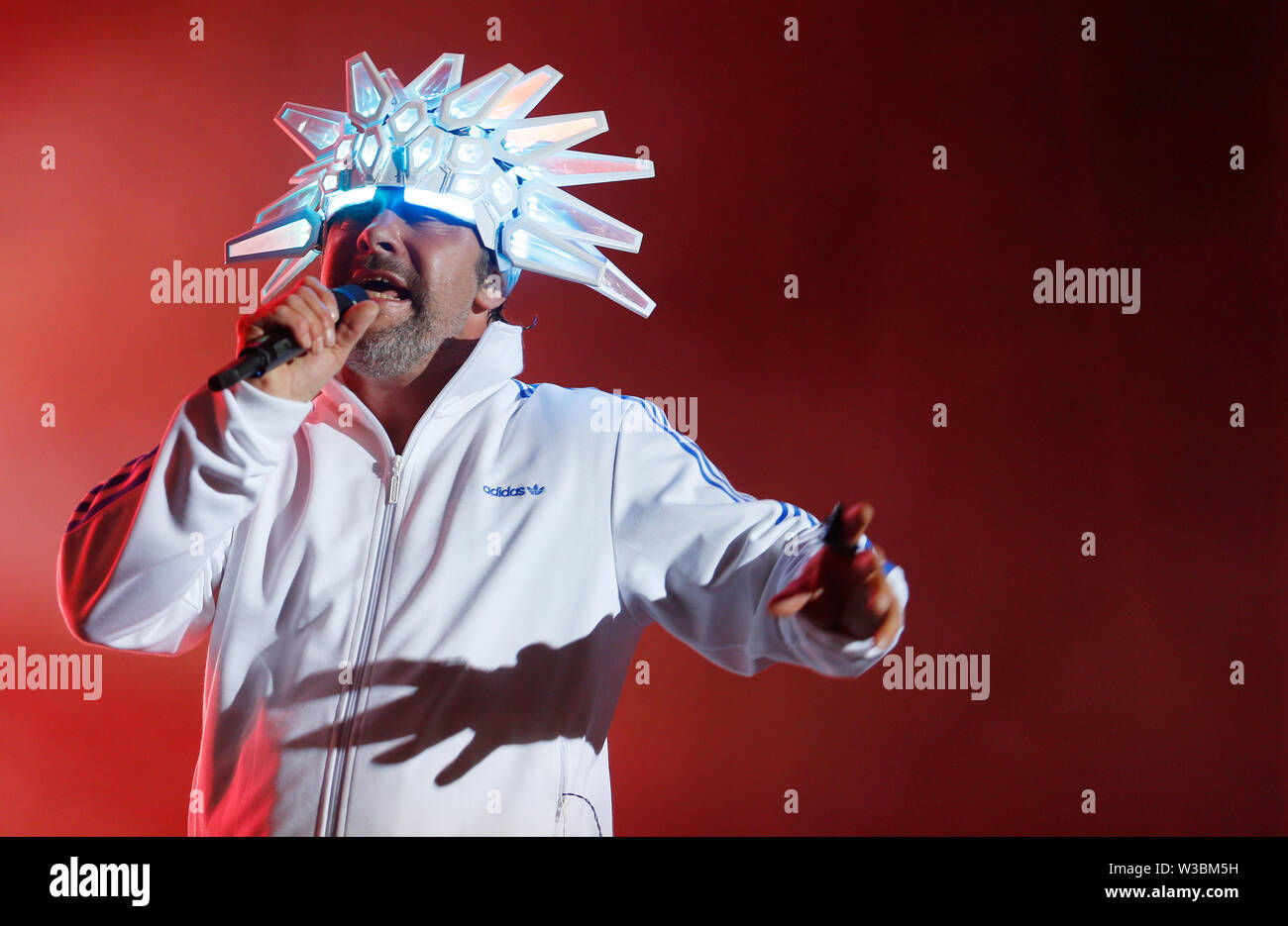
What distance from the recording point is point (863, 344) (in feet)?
7.80

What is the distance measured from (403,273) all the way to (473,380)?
0.67 feet

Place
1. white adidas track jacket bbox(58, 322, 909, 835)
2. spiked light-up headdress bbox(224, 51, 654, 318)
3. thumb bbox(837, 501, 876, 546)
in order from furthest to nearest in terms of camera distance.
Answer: spiked light-up headdress bbox(224, 51, 654, 318)
white adidas track jacket bbox(58, 322, 909, 835)
thumb bbox(837, 501, 876, 546)

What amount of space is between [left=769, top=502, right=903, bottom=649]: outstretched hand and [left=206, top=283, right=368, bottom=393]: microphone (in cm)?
63

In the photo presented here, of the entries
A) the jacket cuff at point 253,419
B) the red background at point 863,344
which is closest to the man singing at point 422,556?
the jacket cuff at point 253,419

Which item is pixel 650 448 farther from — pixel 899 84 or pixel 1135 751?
pixel 1135 751

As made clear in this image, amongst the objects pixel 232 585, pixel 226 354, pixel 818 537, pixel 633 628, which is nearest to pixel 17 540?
pixel 226 354

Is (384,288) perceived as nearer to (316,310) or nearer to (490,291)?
(490,291)

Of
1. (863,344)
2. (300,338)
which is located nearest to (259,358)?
(300,338)

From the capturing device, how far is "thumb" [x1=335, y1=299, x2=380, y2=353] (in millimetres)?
1303

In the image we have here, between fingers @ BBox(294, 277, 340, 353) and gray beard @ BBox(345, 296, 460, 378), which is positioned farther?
gray beard @ BBox(345, 296, 460, 378)

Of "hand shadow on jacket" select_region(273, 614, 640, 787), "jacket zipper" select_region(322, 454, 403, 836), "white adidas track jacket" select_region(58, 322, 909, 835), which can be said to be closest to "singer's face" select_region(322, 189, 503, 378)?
"white adidas track jacket" select_region(58, 322, 909, 835)

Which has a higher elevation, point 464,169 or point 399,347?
point 464,169

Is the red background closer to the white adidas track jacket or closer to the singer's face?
the singer's face

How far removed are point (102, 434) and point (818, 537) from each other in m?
1.81
